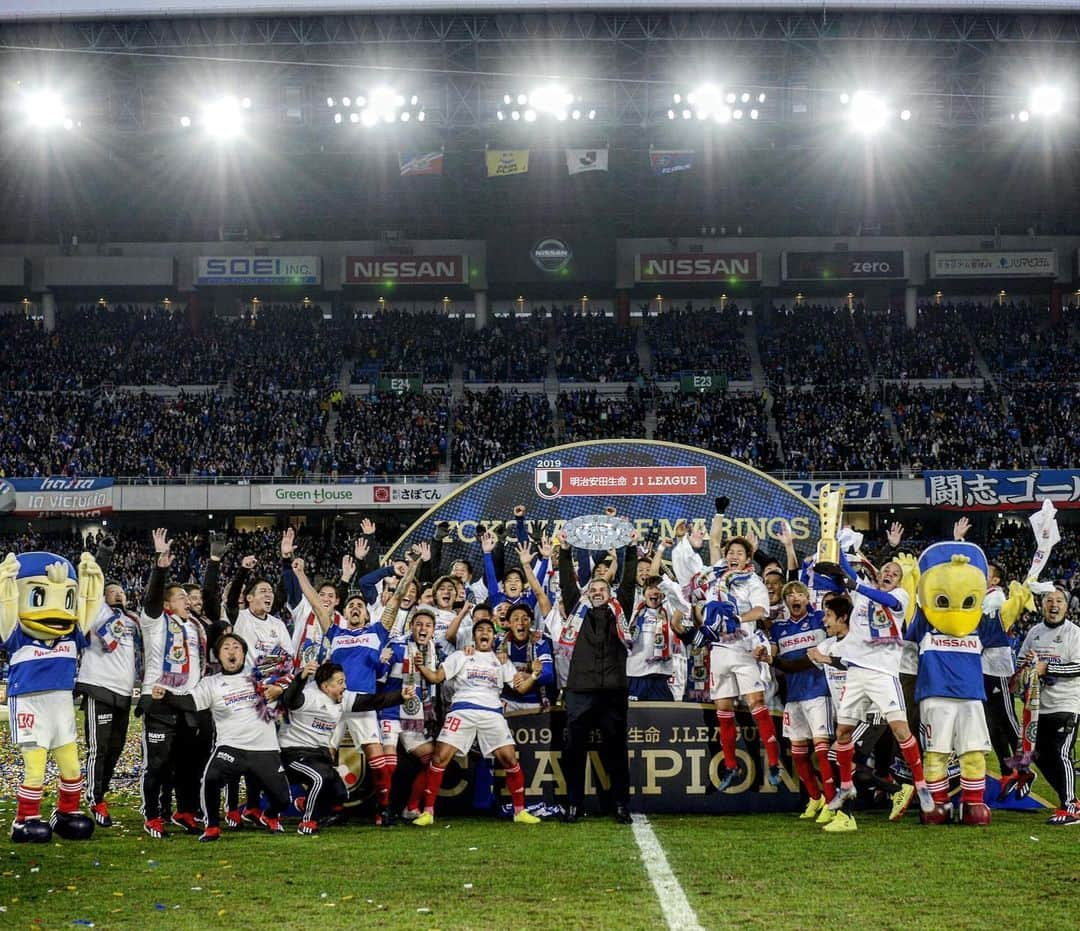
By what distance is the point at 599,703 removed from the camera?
10.0 metres

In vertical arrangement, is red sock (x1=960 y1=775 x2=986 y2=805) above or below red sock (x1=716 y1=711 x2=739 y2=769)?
below

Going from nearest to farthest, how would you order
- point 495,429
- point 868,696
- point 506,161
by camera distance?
point 868,696
point 506,161
point 495,429

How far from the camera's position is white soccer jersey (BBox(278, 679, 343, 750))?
9.89 metres

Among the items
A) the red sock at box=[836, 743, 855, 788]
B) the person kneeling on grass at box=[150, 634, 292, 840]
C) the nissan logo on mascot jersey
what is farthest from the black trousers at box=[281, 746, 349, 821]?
the nissan logo on mascot jersey

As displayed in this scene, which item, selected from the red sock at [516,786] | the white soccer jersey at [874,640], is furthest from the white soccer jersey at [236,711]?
the white soccer jersey at [874,640]

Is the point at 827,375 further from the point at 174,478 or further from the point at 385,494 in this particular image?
the point at 174,478

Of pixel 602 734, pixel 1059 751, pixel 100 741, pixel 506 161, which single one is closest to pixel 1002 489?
pixel 506 161

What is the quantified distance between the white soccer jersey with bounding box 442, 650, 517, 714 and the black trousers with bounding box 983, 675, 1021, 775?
451 centimetres

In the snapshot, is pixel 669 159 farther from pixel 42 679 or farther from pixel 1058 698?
pixel 42 679

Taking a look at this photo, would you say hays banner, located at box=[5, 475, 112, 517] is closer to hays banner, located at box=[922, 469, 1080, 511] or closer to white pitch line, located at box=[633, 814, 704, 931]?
hays banner, located at box=[922, 469, 1080, 511]

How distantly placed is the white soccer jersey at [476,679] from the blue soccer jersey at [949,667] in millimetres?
3299

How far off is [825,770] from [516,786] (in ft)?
7.96

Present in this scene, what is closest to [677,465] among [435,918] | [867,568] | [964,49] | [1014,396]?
[867,568]

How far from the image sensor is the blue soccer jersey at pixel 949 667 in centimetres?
964
